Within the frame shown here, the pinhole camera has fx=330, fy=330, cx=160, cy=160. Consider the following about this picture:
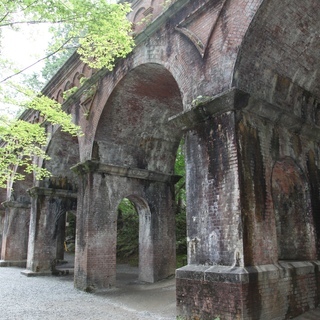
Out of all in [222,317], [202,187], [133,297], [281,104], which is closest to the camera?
[222,317]

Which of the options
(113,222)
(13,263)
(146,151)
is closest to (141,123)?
(146,151)

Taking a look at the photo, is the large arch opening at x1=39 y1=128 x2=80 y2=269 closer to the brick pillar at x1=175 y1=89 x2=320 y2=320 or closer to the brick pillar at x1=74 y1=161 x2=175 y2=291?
the brick pillar at x1=74 y1=161 x2=175 y2=291

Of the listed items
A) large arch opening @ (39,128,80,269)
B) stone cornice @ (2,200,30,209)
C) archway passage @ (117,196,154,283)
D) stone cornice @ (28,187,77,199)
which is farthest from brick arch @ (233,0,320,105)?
stone cornice @ (2,200,30,209)

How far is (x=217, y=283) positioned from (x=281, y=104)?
13.2 ft

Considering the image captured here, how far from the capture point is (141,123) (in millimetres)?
11586

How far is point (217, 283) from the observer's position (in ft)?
18.6

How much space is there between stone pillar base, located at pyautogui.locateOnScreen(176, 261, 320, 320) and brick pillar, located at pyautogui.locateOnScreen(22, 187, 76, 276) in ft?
33.7

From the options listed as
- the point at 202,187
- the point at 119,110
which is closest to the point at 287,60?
the point at 202,187

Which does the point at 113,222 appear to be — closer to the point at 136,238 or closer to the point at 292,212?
the point at 292,212

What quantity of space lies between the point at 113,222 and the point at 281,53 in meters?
7.40

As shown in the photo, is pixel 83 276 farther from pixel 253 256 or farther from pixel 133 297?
pixel 253 256

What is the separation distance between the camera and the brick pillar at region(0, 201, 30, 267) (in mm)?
19031

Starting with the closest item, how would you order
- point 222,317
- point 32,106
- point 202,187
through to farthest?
point 222,317, point 202,187, point 32,106

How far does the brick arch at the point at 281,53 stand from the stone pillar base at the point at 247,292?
347cm
